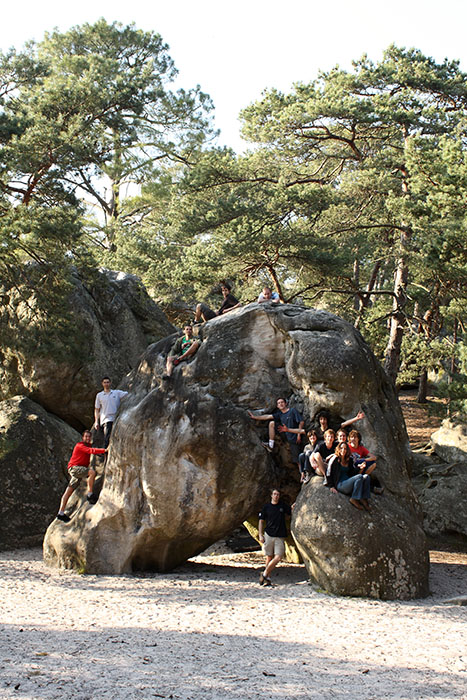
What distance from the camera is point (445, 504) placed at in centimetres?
1595

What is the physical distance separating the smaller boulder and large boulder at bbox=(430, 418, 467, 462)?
8974mm

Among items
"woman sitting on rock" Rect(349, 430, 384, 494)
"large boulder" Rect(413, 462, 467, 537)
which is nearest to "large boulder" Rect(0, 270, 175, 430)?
"woman sitting on rock" Rect(349, 430, 384, 494)

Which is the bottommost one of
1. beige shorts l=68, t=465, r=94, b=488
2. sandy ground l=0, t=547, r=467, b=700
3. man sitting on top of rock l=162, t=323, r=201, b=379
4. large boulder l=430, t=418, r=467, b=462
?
sandy ground l=0, t=547, r=467, b=700

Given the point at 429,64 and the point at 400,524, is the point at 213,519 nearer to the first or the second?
the point at 400,524

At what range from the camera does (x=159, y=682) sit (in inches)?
261

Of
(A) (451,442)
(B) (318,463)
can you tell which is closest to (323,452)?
(B) (318,463)

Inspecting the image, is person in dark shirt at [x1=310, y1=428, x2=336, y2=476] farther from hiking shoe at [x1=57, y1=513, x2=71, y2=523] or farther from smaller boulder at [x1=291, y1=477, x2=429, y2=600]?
hiking shoe at [x1=57, y1=513, x2=71, y2=523]

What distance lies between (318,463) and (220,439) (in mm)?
1829

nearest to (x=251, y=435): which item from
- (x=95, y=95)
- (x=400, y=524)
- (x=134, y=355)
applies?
(x=400, y=524)

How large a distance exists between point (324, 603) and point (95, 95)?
12.6 meters

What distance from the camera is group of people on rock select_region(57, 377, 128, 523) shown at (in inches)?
497

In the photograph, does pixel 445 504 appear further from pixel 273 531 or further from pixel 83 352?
pixel 83 352

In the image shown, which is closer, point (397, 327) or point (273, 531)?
point (273, 531)

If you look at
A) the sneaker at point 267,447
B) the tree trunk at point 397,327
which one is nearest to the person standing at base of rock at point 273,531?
the sneaker at point 267,447
